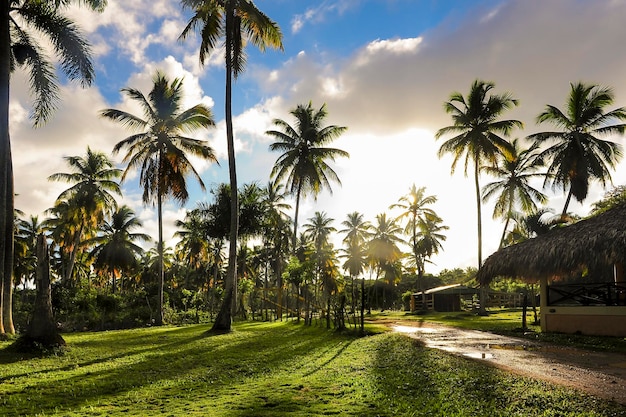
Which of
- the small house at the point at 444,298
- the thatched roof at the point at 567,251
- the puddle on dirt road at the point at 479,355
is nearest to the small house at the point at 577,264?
the thatched roof at the point at 567,251

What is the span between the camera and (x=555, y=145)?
2836 cm

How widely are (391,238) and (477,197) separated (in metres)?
19.4

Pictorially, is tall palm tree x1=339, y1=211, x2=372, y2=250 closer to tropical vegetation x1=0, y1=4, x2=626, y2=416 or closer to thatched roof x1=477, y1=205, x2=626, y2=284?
tropical vegetation x1=0, y1=4, x2=626, y2=416

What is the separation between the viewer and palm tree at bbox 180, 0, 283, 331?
62.9 feet

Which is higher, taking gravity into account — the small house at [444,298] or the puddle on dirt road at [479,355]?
the puddle on dirt road at [479,355]

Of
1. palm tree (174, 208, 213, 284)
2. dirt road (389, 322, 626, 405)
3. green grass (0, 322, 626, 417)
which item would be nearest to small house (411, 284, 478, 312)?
palm tree (174, 208, 213, 284)

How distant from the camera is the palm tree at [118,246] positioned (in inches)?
1549

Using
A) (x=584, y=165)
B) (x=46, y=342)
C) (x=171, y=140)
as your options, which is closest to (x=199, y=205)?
(x=171, y=140)

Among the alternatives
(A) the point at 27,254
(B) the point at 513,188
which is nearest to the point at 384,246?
(B) the point at 513,188

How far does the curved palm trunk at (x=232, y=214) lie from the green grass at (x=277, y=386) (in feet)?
20.8

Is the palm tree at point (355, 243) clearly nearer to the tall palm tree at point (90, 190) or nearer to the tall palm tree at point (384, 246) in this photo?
→ the tall palm tree at point (384, 246)

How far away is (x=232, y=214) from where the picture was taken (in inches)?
776

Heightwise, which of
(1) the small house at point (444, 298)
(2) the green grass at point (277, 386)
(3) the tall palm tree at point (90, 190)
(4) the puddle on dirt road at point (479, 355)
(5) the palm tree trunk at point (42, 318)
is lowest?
(1) the small house at point (444, 298)

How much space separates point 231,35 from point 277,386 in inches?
654
